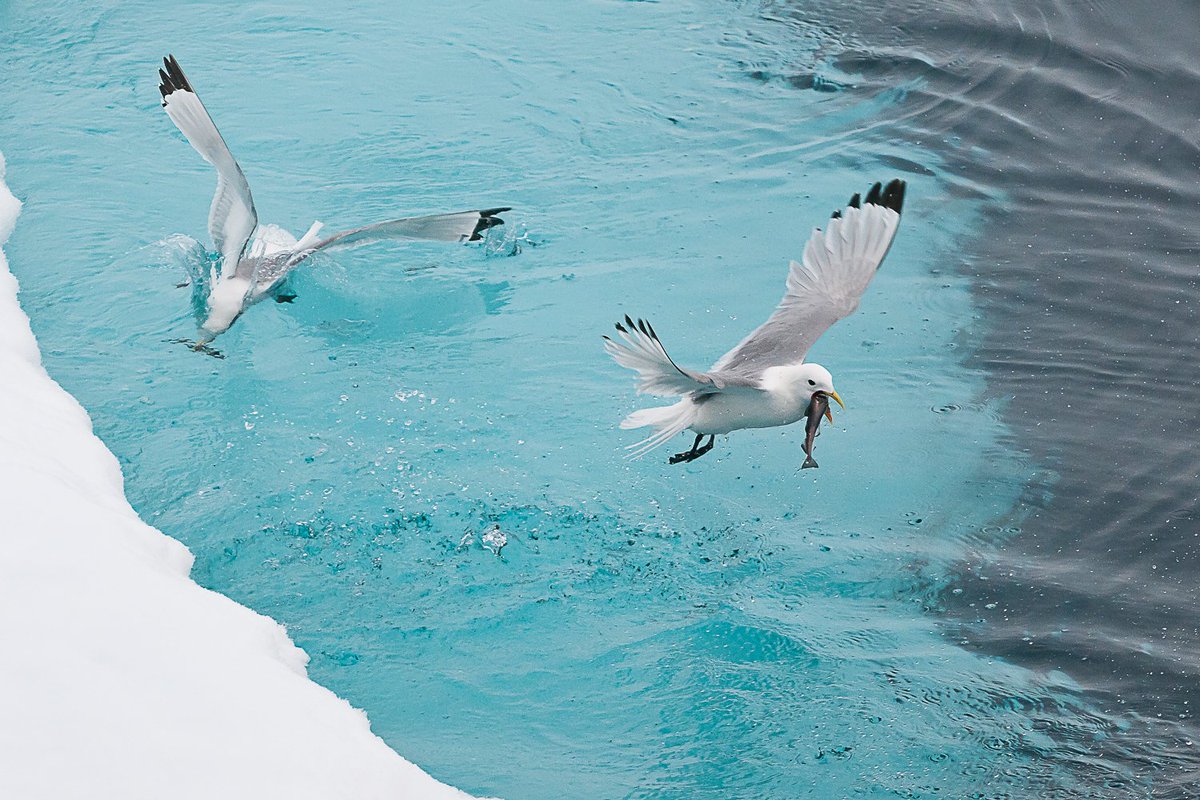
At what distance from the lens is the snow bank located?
6.89 ft

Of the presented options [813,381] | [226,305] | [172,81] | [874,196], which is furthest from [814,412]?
[172,81]

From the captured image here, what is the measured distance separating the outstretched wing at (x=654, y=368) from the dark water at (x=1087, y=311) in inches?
49.6

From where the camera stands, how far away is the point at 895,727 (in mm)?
3439

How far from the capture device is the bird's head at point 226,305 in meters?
4.89

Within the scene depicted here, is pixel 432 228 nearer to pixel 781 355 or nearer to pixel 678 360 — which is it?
pixel 678 360

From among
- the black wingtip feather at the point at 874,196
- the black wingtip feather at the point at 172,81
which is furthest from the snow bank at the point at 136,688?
the black wingtip feather at the point at 874,196

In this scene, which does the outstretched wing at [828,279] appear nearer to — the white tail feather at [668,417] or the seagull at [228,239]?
the white tail feather at [668,417]

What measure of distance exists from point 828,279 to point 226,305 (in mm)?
2495

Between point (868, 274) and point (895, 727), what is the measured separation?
4.91 feet

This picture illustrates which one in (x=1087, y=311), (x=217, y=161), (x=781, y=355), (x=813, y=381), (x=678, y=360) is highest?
(x=813, y=381)

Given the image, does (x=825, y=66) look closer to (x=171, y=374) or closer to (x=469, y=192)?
(x=469, y=192)

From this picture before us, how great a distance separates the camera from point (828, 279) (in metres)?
4.05

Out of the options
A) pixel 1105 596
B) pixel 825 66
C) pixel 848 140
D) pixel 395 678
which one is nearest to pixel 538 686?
pixel 395 678

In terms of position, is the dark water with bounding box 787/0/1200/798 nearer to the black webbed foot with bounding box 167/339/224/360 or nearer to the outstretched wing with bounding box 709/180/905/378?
the outstretched wing with bounding box 709/180/905/378
